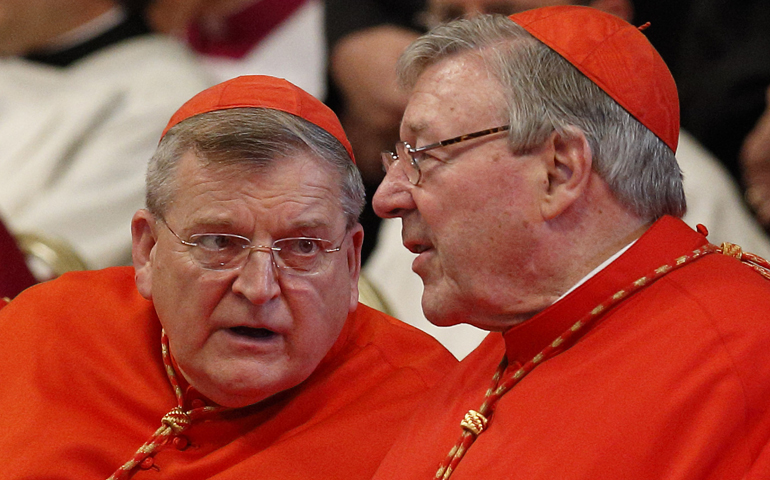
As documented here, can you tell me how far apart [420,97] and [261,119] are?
1.14 ft

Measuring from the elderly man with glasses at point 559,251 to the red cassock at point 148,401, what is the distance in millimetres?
185

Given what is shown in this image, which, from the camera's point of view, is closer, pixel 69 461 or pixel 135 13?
pixel 69 461

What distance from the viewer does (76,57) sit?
18.0ft

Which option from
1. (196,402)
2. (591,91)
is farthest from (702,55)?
(196,402)

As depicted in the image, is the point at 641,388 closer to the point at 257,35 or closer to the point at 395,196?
the point at 395,196

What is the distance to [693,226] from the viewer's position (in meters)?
3.91

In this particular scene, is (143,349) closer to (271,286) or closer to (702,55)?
(271,286)

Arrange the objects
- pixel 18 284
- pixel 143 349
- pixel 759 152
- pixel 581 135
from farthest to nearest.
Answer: pixel 759 152 < pixel 18 284 < pixel 143 349 < pixel 581 135

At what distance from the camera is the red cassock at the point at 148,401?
2.40m

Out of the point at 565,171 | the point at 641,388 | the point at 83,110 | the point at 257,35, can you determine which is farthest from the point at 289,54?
the point at 641,388

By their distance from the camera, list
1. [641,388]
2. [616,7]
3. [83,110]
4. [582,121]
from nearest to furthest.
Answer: [641,388]
[582,121]
[616,7]
[83,110]

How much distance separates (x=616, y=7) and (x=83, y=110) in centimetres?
260

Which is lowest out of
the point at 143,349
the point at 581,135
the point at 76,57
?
the point at 76,57

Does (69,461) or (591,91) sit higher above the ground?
(591,91)
